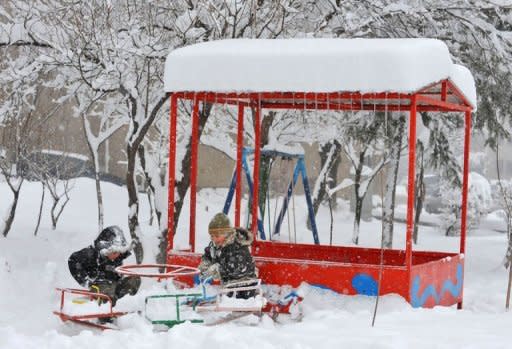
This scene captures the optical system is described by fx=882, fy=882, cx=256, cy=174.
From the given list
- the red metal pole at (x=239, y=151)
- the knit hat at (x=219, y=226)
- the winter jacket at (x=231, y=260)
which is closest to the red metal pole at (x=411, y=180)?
Answer: the winter jacket at (x=231, y=260)

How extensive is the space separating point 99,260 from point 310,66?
9.48ft

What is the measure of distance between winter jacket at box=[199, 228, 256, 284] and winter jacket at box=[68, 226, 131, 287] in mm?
835

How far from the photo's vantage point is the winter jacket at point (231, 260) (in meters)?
8.84

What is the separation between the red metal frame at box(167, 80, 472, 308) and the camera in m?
8.80

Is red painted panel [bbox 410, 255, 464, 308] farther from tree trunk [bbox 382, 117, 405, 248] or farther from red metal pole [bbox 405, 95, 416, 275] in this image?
tree trunk [bbox 382, 117, 405, 248]

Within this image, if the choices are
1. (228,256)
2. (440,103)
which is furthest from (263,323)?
(440,103)

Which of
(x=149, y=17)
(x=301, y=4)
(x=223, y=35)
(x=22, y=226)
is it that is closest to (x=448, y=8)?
(x=301, y=4)

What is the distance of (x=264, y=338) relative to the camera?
6.90 m

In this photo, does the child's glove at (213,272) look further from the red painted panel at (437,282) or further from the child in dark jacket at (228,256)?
the red painted panel at (437,282)

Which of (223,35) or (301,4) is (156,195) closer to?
(223,35)

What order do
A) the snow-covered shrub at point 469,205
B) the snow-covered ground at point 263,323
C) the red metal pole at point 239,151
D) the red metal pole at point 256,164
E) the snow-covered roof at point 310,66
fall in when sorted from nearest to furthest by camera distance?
the snow-covered ground at point 263,323 → the snow-covered roof at point 310,66 → the red metal pole at point 239,151 → the red metal pole at point 256,164 → the snow-covered shrub at point 469,205

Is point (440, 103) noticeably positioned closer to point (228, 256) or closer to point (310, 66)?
point (310, 66)

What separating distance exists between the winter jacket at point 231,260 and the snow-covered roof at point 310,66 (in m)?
1.57

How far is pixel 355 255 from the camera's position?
1144 cm
